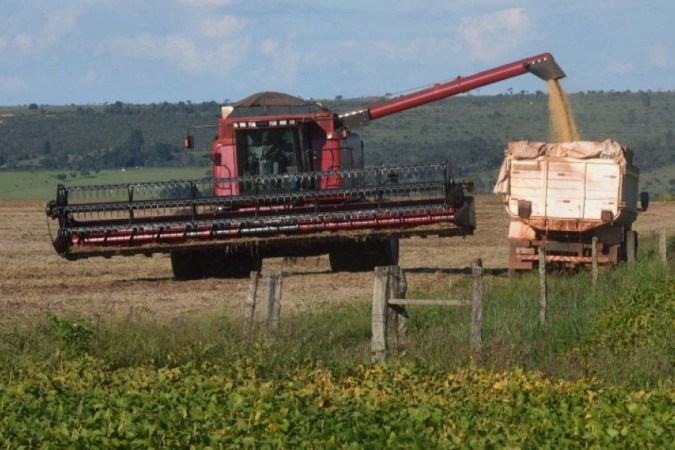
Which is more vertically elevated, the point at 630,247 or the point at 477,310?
the point at 477,310

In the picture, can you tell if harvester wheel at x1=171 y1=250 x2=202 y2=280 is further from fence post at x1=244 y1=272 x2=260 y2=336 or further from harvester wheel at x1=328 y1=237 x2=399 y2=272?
fence post at x1=244 y1=272 x2=260 y2=336

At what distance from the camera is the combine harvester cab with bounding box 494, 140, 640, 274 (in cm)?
2152

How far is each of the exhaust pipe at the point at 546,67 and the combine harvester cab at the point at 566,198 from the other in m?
3.04

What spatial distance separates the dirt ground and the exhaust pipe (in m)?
3.41

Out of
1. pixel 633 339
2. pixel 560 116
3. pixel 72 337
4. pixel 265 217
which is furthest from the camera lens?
pixel 560 116

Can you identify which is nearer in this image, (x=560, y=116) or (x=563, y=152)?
(x=563, y=152)

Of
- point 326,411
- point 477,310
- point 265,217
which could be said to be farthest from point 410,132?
point 326,411

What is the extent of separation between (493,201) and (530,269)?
30.0 meters

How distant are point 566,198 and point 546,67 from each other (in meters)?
3.98

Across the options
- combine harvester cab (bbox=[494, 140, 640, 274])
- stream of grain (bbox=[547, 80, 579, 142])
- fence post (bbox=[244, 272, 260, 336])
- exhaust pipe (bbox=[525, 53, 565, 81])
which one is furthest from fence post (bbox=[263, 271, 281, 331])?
exhaust pipe (bbox=[525, 53, 565, 81])

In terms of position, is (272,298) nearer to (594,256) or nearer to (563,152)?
(594,256)

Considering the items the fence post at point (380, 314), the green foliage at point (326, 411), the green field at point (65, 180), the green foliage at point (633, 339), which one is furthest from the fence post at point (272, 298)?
the green field at point (65, 180)

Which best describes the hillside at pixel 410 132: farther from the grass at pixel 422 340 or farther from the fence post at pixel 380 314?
the fence post at pixel 380 314

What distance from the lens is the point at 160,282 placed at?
22438 millimetres
